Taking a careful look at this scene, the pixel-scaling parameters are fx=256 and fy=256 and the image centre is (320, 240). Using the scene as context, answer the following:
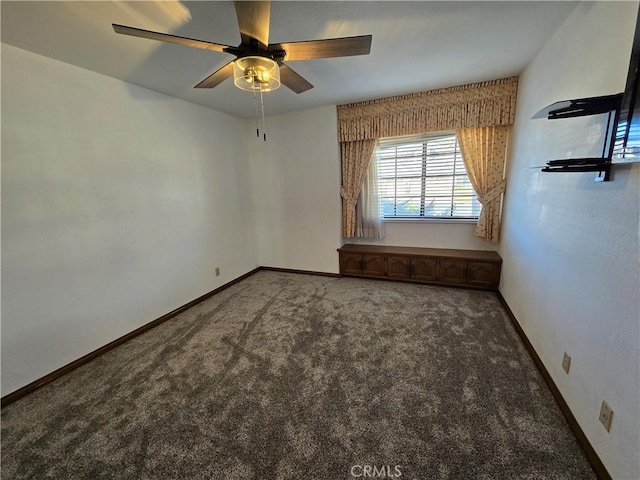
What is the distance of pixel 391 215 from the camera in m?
3.96

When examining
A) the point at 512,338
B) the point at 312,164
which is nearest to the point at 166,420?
the point at 512,338

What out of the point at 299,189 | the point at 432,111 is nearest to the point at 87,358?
the point at 299,189

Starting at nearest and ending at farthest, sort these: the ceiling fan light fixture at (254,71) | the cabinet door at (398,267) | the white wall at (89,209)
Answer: the ceiling fan light fixture at (254,71) < the white wall at (89,209) < the cabinet door at (398,267)

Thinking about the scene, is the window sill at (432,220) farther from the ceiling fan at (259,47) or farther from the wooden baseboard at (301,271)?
the ceiling fan at (259,47)

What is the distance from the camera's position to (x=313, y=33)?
1.83 metres

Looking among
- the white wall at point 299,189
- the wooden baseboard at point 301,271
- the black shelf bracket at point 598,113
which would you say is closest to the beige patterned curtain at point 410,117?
the white wall at point 299,189

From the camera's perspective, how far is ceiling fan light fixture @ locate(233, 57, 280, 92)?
1500 mm

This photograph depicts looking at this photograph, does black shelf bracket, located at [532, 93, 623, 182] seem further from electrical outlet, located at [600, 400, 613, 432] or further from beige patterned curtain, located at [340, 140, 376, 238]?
beige patterned curtain, located at [340, 140, 376, 238]

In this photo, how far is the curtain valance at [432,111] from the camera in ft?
9.50

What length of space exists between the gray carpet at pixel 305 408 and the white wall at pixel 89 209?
39 centimetres

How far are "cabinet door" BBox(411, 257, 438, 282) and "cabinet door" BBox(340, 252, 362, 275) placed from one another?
76 centimetres

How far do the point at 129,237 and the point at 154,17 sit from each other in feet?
6.16

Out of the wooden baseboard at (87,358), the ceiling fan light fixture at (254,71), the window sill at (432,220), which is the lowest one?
the wooden baseboard at (87,358)
